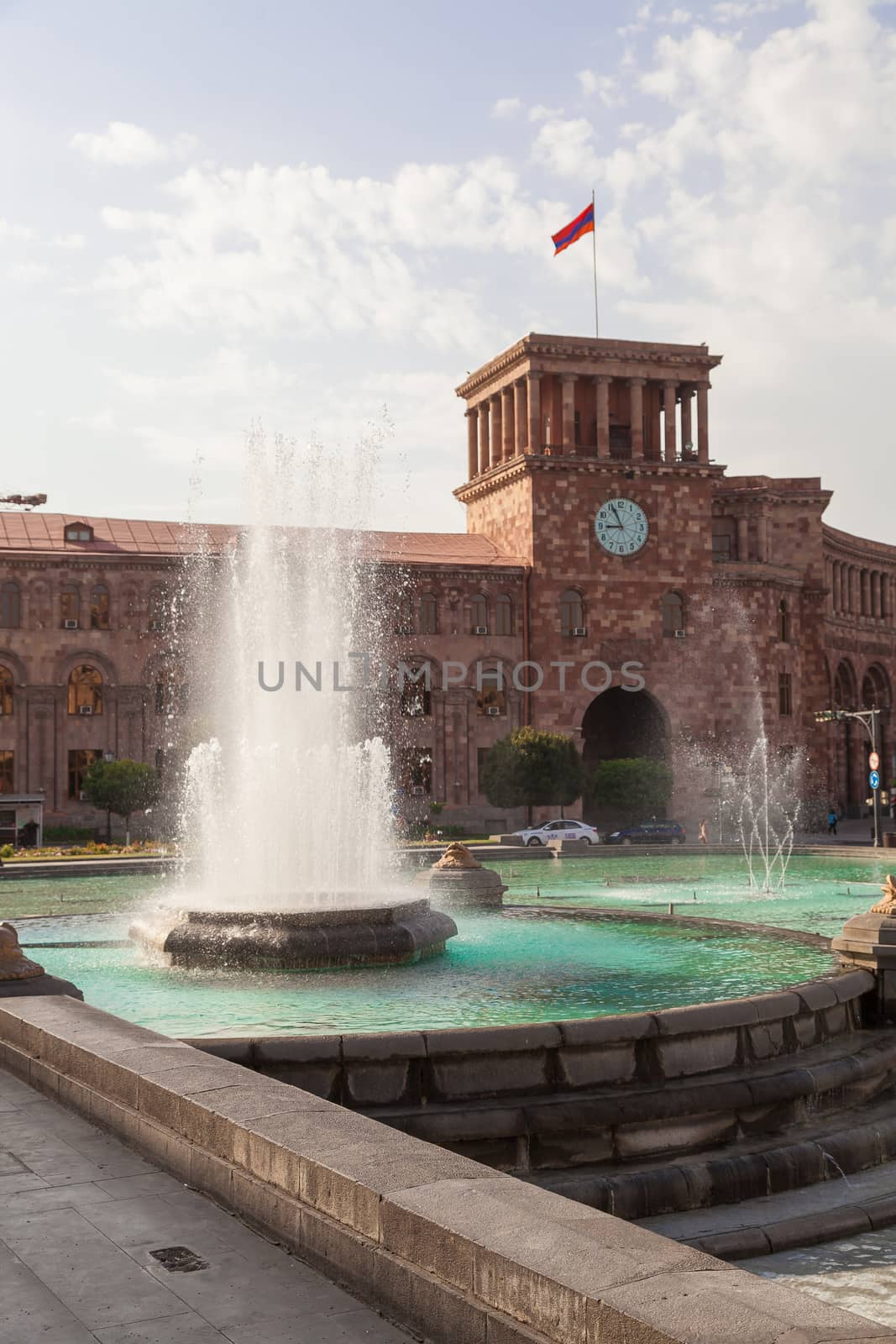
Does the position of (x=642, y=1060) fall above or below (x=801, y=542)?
below

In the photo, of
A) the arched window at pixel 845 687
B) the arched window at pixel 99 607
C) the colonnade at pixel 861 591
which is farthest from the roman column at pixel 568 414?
the arched window at pixel 845 687

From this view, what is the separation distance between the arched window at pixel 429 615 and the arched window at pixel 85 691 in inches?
525

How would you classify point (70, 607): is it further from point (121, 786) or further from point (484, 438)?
point (484, 438)

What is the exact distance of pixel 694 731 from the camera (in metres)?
57.7

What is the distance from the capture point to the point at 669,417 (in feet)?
195

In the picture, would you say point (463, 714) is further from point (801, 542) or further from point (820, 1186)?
point (820, 1186)

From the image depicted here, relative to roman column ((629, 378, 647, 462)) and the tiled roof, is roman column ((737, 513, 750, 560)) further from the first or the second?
the tiled roof

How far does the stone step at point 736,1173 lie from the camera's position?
8797mm

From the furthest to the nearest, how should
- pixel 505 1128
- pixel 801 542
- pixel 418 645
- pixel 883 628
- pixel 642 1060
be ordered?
pixel 883 628 < pixel 801 542 < pixel 418 645 < pixel 642 1060 < pixel 505 1128

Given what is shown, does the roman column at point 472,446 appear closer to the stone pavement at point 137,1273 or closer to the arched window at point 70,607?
the arched window at point 70,607

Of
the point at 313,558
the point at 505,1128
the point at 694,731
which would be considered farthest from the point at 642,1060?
the point at 694,731

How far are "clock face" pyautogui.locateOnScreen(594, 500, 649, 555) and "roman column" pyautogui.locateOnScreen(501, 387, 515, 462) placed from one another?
5.67 meters

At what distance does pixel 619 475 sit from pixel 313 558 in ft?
116

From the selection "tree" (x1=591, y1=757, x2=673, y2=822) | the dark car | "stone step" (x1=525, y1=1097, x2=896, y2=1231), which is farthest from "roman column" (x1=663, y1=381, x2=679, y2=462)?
"stone step" (x1=525, y1=1097, x2=896, y2=1231)
